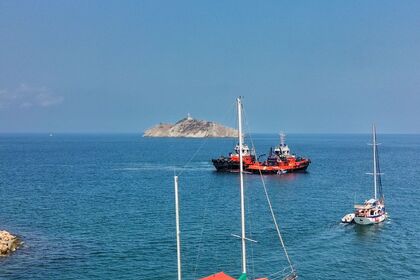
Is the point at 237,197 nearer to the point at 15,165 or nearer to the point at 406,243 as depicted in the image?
the point at 406,243

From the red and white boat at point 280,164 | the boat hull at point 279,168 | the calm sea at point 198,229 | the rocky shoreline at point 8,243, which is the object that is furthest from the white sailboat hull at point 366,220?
the red and white boat at point 280,164

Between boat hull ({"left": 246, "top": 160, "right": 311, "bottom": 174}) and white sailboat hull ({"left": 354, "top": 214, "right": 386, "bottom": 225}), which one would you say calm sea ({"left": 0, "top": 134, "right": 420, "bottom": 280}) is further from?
boat hull ({"left": 246, "top": 160, "right": 311, "bottom": 174})

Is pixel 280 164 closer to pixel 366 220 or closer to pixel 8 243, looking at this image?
pixel 366 220

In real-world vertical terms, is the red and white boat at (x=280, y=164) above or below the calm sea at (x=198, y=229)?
above

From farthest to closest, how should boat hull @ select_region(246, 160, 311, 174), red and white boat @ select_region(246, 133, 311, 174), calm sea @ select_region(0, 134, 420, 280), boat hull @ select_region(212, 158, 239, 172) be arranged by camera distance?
boat hull @ select_region(212, 158, 239, 172), red and white boat @ select_region(246, 133, 311, 174), boat hull @ select_region(246, 160, 311, 174), calm sea @ select_region(0, 134, 420, 280)

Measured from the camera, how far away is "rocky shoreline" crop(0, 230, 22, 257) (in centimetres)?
4200

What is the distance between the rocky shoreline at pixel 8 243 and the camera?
42000mm

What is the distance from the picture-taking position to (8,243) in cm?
4338

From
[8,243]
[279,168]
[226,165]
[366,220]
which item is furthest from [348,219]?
[226,165]

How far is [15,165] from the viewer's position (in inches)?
5271

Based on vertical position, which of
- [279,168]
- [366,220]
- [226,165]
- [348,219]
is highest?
[226,165]

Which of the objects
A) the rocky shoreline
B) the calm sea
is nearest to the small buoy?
the calm sea

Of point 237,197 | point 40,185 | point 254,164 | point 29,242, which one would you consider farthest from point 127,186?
point 29,242

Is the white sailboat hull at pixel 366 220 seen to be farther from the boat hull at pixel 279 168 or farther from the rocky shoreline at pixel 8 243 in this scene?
the boat hull at pixel 279 168
